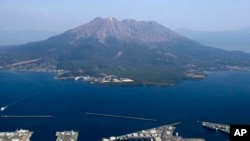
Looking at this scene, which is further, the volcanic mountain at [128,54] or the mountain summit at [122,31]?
the mountain summit at [122,31]

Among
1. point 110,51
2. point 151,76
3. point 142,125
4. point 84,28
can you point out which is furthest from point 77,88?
point 84,28

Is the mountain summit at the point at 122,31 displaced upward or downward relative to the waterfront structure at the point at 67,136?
upward

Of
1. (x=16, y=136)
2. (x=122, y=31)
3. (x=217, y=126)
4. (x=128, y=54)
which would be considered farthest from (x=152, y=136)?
(x=122, y=31)

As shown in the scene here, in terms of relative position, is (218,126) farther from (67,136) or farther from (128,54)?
(128,54)

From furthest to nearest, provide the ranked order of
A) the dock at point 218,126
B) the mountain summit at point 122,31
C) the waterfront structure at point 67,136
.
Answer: the mountain summit at point 122,31, the dock at point 218,126, the waterfront structure at point 67,136

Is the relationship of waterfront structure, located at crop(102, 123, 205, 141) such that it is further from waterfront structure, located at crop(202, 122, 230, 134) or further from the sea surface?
waterfront structure, located at crop(202, 122, 230, 134)

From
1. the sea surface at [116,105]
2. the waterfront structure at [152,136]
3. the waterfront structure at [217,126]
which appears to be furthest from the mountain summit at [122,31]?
the waterfront structure at [152,136]

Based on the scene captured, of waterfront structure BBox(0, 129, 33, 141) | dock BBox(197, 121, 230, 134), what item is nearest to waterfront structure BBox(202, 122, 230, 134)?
dock BBox(197, 121, 230, 134)

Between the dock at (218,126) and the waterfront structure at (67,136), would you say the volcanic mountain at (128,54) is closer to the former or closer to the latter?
the dock at (218,126)

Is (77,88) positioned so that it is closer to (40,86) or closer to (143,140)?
(40,86)
